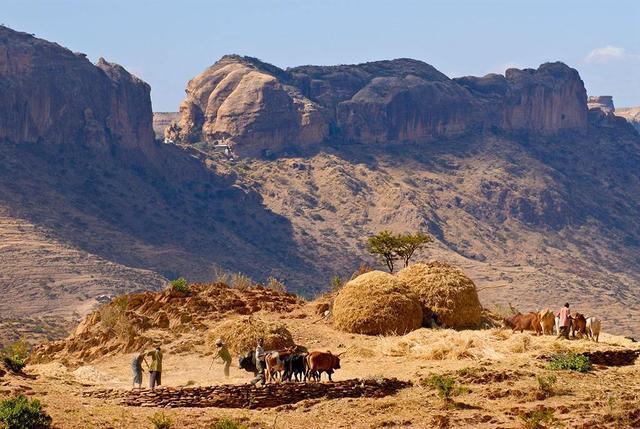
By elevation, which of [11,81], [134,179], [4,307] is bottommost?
[4,307]

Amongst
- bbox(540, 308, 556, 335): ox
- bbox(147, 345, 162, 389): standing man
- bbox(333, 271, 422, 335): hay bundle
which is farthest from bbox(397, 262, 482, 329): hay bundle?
bbox(147, 345, 162, 389): standing man

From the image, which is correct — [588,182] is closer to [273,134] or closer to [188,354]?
[273,134]

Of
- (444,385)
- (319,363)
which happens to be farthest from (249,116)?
(444,385)

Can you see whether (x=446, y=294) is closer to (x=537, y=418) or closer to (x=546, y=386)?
(x=546, y=386)

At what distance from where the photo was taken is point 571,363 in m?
28.6

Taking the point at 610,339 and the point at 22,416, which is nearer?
the point at 22,416

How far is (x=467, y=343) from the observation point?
30.5 metres

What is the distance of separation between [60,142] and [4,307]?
4644 centimetres

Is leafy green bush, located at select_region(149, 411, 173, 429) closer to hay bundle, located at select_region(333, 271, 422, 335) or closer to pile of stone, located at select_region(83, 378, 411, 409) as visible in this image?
pile of stone, located at select_region(83, 378, 411, 409)

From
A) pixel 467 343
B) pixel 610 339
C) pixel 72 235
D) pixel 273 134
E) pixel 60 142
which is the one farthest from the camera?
pixel 273 134

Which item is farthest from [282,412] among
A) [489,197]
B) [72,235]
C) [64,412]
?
[489,197]

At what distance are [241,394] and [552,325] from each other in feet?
35.6

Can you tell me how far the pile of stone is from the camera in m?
24.9

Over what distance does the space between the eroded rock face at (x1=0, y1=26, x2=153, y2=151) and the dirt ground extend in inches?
3946
